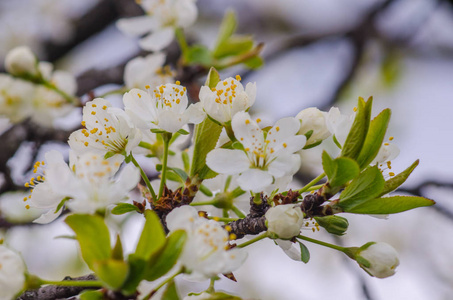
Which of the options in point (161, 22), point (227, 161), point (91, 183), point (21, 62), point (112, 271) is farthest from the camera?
point (161, 22)

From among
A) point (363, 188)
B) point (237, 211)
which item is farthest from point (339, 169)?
point (237, 211)

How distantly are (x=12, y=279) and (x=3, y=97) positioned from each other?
120 centimetres

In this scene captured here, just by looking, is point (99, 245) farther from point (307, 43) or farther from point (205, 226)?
point (307, 43)

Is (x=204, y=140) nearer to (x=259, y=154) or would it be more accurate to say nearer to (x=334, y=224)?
(x=259, y=154)

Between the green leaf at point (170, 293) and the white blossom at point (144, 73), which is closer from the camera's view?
the green leaf at point (170, 293)

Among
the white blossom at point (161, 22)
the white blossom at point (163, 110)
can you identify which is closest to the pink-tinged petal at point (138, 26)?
the white blossom at point (161, 22)

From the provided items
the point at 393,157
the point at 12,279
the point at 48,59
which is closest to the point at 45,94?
the point at 48,59

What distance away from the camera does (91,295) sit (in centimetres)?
65

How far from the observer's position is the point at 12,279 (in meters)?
0.64

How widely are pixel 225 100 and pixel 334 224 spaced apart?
29 centimetres

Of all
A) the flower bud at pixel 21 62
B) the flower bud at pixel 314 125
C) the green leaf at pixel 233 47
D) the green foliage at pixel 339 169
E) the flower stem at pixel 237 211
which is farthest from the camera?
the green leaf at pixel 233 47

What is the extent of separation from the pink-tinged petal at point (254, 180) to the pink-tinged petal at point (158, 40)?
0.90 metres

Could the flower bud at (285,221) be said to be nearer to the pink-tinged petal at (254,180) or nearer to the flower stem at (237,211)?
the pink-tinged petal at (254,180)

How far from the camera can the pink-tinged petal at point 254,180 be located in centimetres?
76
